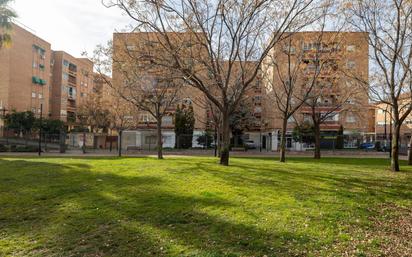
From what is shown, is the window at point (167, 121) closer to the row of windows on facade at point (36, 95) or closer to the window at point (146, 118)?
the window at point (146, 118)

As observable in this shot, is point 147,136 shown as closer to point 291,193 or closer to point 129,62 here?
point 129,62

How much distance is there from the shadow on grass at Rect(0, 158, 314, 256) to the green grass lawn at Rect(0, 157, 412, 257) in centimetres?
2

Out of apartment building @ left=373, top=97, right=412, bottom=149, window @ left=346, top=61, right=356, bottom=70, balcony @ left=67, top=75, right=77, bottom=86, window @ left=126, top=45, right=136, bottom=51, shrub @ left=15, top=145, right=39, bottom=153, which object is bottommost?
shrub @ left=15, top=145, right=39, bottom=153

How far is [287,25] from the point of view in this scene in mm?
15578

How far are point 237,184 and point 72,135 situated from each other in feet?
133

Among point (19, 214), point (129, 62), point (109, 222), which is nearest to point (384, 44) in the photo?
point (129, 62)

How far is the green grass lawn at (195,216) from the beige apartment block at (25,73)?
51.1 meters

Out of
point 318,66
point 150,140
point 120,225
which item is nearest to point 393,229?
point 120,225

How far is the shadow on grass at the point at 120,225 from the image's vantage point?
16.4ft

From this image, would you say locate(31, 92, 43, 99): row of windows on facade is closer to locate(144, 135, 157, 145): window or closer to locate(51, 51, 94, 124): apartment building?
locate(51, 51, 94, 124): apartment building

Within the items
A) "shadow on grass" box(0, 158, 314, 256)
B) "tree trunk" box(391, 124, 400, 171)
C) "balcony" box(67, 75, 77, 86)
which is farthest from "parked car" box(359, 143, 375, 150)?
"balcony" box(67, 75, 77, 86)

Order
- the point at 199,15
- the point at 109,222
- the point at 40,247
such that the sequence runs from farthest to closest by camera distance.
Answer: the point at 199,15 → the point at 109,222 → the point at 40,247

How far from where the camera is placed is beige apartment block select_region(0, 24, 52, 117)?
5406cm

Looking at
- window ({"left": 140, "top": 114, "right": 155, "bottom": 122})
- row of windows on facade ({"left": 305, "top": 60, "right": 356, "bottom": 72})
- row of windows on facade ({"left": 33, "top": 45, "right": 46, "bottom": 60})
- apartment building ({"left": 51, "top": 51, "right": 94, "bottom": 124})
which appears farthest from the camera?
apartment building ({"left": 51, "top": 51, "right": 94, "bottom": 124})
